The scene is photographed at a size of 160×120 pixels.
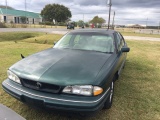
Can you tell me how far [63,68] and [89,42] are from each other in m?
1.44

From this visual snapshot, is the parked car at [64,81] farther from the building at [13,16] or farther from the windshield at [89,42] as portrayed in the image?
the building at [13,16]

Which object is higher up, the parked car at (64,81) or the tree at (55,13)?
the tree at (55,13)

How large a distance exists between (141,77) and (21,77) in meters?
3.73

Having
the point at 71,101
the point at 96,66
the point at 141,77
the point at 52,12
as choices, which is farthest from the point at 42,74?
the point at 52,12

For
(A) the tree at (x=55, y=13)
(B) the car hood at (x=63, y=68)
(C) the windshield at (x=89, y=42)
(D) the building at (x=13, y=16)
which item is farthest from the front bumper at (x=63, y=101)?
(A) the tree at (x=55, y=13)

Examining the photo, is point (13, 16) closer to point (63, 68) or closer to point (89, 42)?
point (89, 42)

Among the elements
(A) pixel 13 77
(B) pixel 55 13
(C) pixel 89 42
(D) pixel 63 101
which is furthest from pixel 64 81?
(B) pixel 55 13

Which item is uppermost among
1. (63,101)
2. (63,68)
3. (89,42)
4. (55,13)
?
(55,13)

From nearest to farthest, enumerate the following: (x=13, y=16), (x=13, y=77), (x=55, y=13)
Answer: (x=13, y=77) → (x=13, y=16) → (x=55, y=13)

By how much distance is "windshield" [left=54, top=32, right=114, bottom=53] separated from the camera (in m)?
3.74

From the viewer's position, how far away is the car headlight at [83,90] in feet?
7.61

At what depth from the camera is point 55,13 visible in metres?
63.2

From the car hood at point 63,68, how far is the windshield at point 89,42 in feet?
1.21

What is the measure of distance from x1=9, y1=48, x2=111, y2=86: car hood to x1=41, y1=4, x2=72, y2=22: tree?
62.4 m
